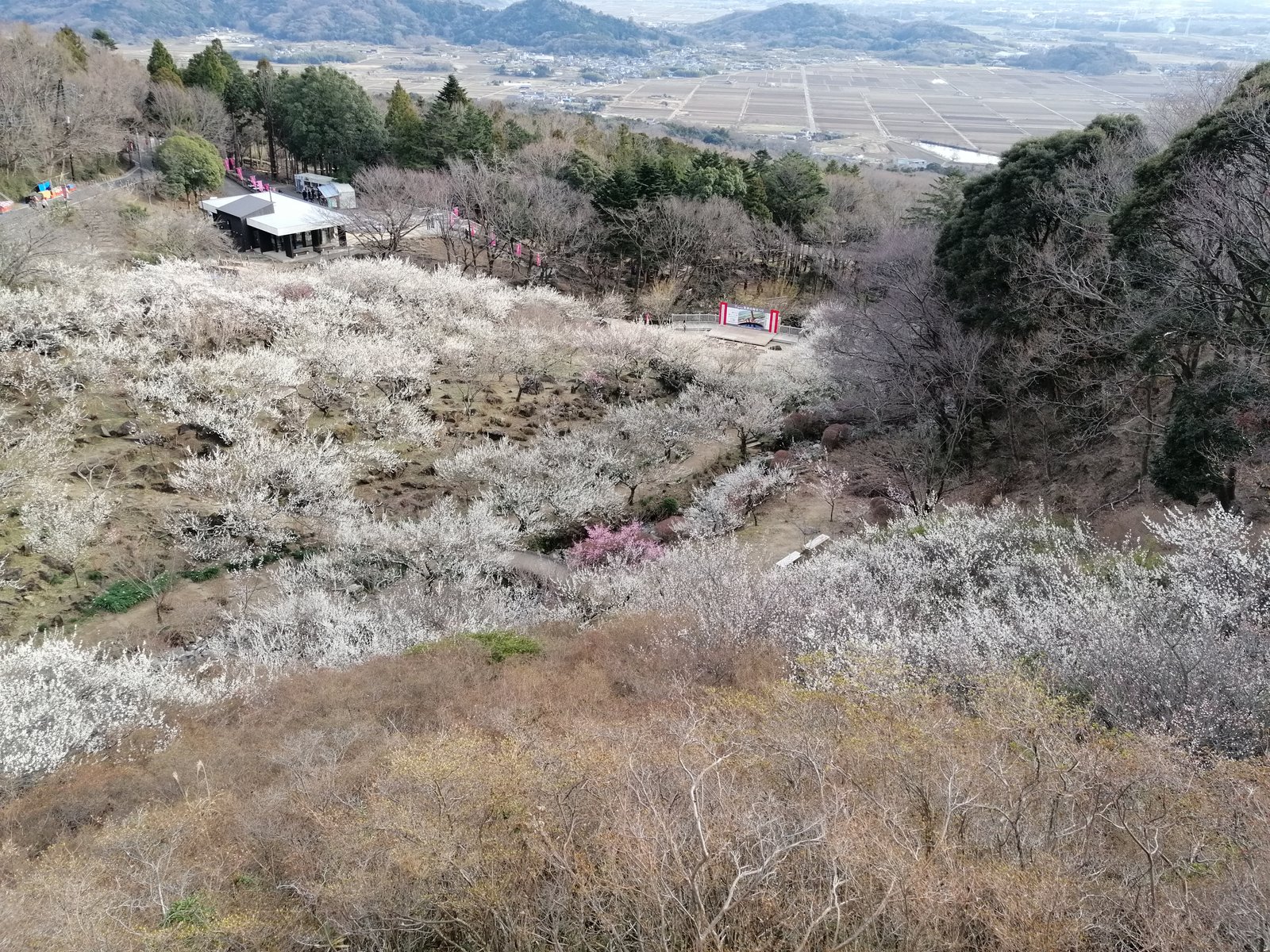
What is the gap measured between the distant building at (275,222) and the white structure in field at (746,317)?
59.9 feet

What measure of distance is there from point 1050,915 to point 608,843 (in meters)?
3.06

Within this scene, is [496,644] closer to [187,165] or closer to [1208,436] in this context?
[1208,436]

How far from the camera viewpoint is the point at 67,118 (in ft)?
117

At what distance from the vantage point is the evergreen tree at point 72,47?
42562 millimetres

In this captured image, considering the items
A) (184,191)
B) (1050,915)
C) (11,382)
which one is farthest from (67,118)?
(1050,915)

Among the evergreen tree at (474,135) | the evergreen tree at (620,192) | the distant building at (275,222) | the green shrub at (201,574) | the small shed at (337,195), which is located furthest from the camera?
the small shed at (337,195)

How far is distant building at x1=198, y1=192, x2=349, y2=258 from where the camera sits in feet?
113

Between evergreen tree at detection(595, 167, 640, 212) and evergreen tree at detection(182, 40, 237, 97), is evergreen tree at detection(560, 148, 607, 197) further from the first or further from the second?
evergreen tree at detection(182, 40, 237, 97)

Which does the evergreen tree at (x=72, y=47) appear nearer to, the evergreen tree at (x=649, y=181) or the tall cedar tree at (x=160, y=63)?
the tall cedar tree at (x=160, y=63)

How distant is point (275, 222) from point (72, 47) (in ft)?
76.6

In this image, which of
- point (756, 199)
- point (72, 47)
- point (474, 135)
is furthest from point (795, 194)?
point (72, 47)

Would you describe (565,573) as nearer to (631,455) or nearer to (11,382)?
(631,455)

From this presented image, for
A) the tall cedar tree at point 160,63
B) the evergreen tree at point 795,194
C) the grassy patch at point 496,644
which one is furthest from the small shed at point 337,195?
the grassy patch at point 496,644

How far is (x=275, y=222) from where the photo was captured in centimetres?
3438
